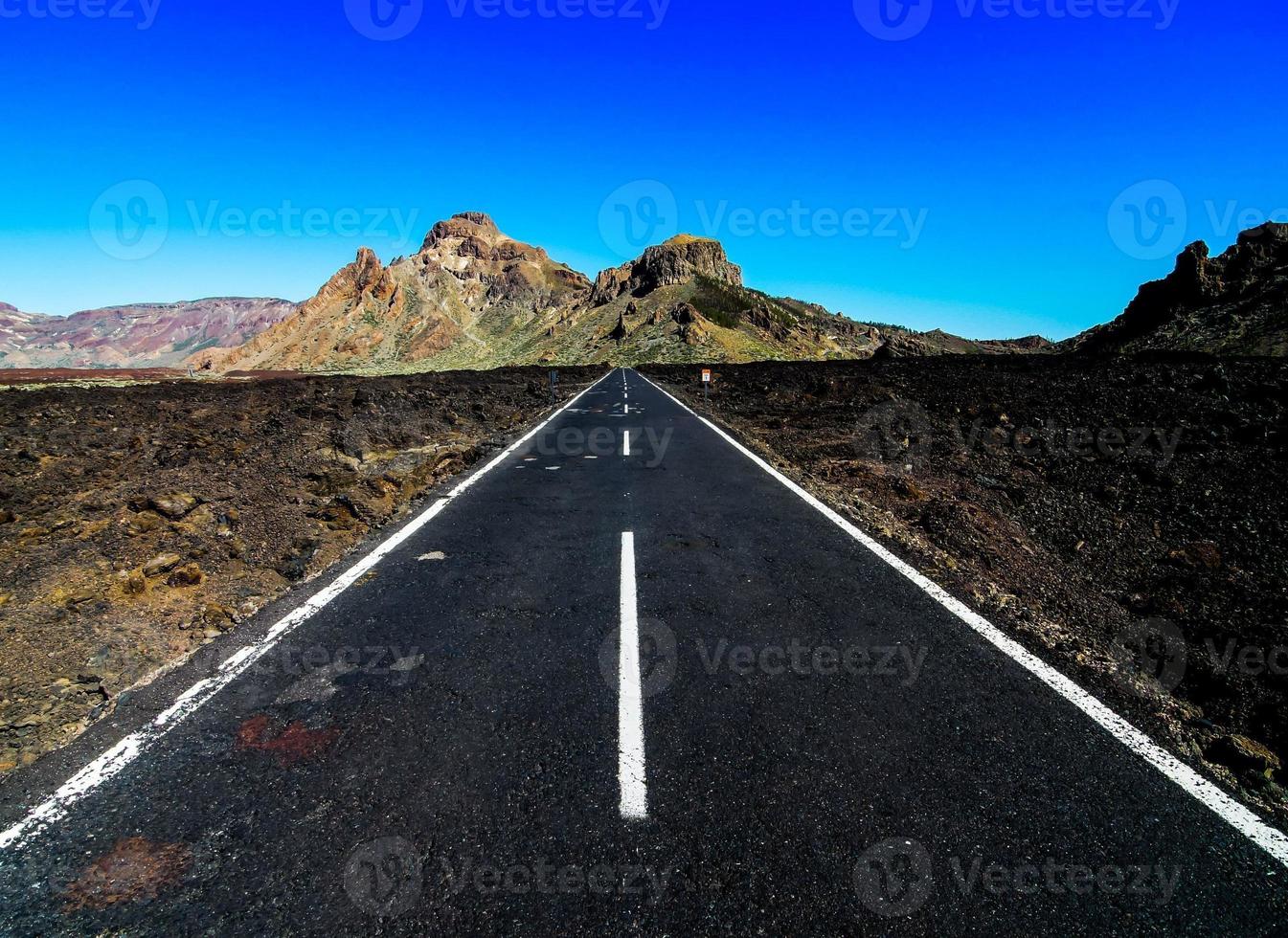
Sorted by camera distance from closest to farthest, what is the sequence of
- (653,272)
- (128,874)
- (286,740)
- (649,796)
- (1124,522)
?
(128,874) < (649,796) < (286,740) < (1124,522) < (653,272)

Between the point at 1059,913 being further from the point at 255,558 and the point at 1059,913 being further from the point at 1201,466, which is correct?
the point at 1201,466

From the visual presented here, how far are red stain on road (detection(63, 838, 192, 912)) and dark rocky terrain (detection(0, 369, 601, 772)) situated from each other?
1100 mm

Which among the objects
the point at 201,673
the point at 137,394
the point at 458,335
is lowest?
the point at 201,673

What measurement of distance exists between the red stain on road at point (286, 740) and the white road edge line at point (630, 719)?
157cm

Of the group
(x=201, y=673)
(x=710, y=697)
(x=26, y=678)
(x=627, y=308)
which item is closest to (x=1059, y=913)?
(x=710, y=697)

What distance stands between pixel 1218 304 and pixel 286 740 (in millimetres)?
39980

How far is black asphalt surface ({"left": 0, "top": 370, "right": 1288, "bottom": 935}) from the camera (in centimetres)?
218

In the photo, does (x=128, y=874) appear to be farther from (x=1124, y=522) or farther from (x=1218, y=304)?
(x=1218, y=304)

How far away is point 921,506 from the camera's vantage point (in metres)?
7.62

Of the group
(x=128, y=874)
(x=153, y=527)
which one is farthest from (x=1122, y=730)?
(x=153, y=527)

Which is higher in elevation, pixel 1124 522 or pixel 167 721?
pixel 1124 522

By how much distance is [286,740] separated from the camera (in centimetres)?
310

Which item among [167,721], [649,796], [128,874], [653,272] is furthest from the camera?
[653,272]

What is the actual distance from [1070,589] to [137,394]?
27928 millimetres
